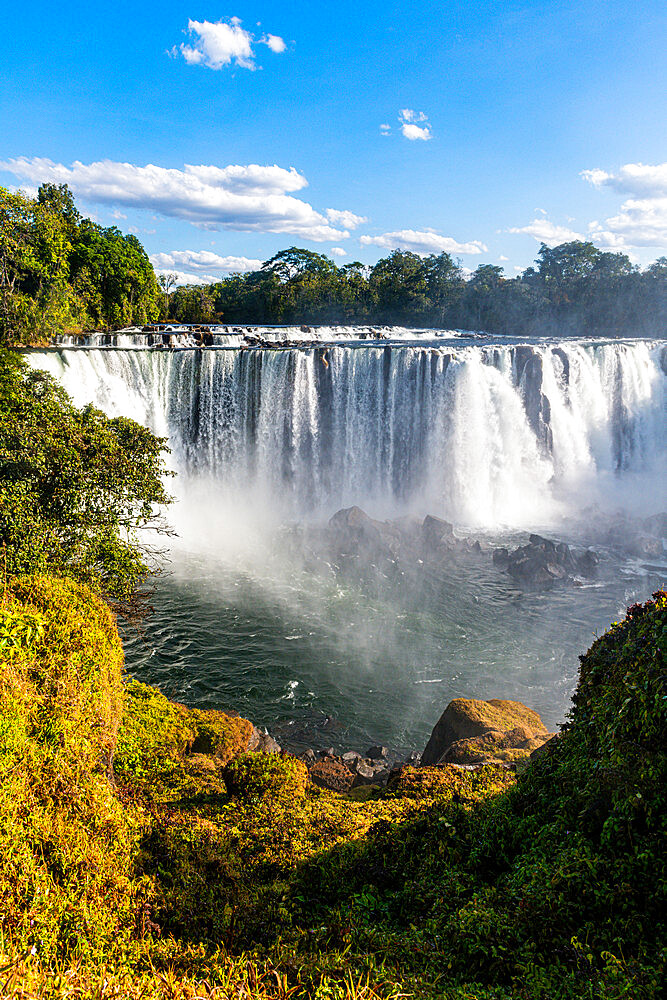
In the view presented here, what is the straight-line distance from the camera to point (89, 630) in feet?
15.8

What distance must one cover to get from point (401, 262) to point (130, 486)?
5387 centimetres

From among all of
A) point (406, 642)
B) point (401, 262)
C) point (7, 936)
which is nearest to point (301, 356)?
point (406, 642)

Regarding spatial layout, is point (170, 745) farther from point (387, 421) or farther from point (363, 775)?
point (387, 421)

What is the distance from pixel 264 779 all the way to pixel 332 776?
2451mm

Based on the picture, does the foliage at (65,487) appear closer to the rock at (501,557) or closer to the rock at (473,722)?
the rock at (473,722)

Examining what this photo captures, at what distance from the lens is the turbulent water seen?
11.4m

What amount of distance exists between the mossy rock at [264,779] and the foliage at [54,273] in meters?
16.4

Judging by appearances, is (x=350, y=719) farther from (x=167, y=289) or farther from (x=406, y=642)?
(x=167, y=289)

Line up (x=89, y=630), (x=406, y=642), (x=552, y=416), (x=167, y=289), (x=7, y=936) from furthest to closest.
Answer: (x=167, y=289) < (x=552, y=416) < (x=406, y=642) < (x=89, y=630) < (x=7, y=936)

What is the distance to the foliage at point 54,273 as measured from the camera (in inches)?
917

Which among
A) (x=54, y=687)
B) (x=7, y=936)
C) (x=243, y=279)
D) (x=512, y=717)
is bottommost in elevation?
(x=512, y=717)

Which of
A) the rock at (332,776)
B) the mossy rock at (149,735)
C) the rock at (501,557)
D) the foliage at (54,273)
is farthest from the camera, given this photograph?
the foliage at (54,273)

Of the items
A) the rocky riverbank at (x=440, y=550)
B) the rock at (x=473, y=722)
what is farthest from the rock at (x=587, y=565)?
the rock at (x=473, y=722)

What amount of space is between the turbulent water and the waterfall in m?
0.06
